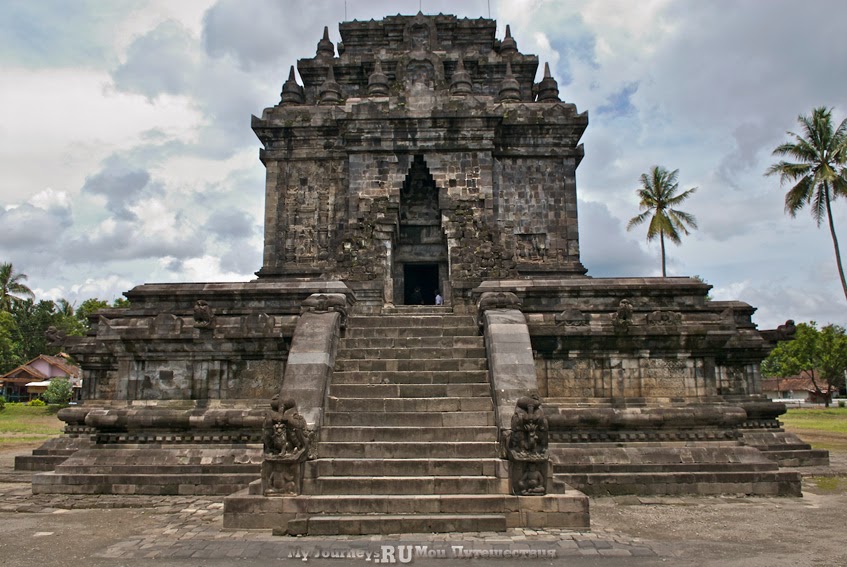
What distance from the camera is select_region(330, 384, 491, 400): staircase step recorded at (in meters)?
10.4

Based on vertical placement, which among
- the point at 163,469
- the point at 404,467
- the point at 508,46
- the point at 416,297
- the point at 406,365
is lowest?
the point at 163,469

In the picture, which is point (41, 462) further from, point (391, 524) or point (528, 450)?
point (528, 450)

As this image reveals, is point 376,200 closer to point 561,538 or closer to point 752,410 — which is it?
point 752,410

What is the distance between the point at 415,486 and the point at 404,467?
0.39 metres

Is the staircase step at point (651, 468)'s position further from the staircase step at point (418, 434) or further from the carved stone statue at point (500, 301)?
the carved stone statue at point (500, 301)

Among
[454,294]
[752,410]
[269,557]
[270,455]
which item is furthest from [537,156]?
[269,557]

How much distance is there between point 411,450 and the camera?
29.9ft

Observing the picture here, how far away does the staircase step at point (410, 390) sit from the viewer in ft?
34.2

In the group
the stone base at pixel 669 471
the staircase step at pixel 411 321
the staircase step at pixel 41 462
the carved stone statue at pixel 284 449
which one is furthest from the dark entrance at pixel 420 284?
the carved stone statue at pixel 284 449

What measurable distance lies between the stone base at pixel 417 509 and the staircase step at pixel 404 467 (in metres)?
0.58

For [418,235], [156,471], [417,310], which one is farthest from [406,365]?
[418,235]

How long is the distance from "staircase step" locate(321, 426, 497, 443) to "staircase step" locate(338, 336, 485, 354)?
2539 mm

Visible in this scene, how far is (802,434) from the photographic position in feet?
75.9

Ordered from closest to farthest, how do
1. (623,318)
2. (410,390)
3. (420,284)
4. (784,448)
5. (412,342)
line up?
(410,390)
(623,318)
(412,342)
(784,448)
(420,284)
